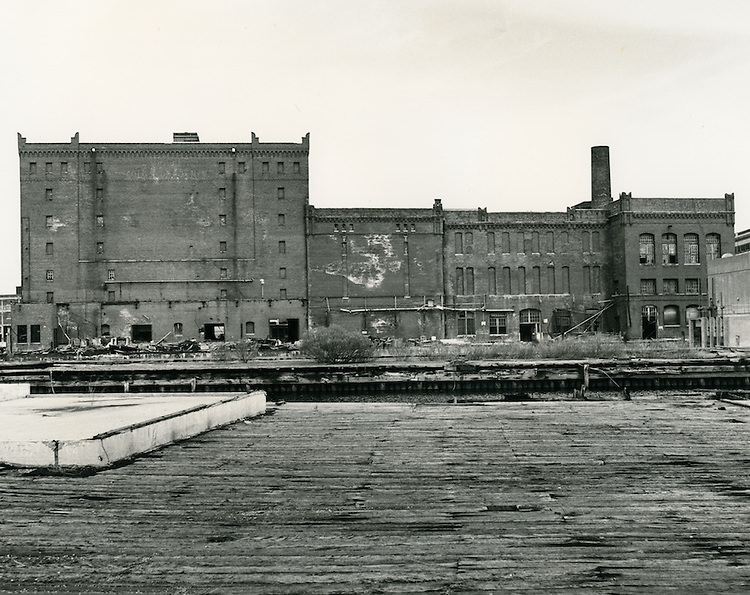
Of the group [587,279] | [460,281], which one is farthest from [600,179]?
[460,281]

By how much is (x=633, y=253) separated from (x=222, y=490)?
2134 inches

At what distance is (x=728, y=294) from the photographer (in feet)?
150

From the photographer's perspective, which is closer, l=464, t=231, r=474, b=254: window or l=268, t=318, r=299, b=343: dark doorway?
l=268, t=318, r=299, b=343: dark doorway

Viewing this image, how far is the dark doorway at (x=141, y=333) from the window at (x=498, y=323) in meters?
25.0

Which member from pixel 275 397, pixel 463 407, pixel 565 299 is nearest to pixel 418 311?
pixel 565 299

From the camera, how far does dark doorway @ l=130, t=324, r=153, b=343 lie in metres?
54.3

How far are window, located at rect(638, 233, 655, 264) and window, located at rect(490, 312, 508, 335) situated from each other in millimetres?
11013

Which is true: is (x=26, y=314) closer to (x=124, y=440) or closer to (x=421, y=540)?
(x=124, y=440)

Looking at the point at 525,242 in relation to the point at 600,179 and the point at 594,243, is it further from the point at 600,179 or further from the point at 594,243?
the point at 600,179

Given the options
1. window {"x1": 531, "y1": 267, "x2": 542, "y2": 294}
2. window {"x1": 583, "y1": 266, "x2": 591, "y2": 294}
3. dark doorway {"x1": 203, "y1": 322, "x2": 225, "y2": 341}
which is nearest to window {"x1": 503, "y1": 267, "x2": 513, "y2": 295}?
window {"x1": 531, "y1": 267, "x2": 542, "y2": 294}

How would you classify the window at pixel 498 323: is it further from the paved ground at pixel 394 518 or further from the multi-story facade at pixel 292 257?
the paved ground at pixel 394 518

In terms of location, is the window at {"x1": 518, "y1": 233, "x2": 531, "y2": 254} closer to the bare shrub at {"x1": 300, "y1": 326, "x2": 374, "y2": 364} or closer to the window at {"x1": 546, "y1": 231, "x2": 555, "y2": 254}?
the window at {"x1": 546, "y1": 231, "x2": 555, "y2": 254}

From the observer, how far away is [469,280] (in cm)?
5750

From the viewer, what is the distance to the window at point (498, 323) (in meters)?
57.0
